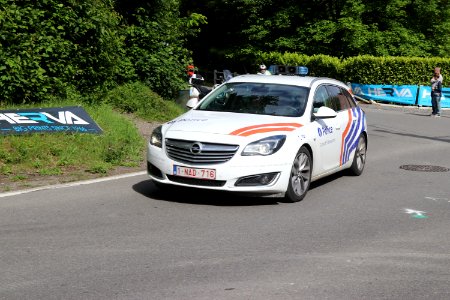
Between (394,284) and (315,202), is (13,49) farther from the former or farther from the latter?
(394,284)

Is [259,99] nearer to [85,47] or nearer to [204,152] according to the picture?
[204,152]

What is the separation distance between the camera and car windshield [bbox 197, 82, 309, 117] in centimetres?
1041

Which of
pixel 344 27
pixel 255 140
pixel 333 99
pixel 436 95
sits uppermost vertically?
pixel 344 27

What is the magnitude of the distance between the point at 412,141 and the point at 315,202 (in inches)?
379

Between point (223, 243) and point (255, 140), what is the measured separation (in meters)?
2.18

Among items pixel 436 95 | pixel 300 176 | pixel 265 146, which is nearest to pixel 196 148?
pixel 265 146

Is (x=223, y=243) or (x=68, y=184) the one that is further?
(x=68, y=184)

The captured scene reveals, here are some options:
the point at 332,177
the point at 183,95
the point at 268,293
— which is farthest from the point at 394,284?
the point at 183,95

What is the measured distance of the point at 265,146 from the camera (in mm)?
9203

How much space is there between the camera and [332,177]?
40.1 feet

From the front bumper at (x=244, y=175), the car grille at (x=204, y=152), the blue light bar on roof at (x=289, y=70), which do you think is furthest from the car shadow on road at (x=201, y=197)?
the blue light bar on roof at (x=289, y=70)

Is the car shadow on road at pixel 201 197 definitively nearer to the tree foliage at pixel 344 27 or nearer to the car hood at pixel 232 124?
the car hood at pixel 232 124

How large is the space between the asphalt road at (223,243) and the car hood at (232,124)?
2.97 feet

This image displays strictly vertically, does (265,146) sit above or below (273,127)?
below
